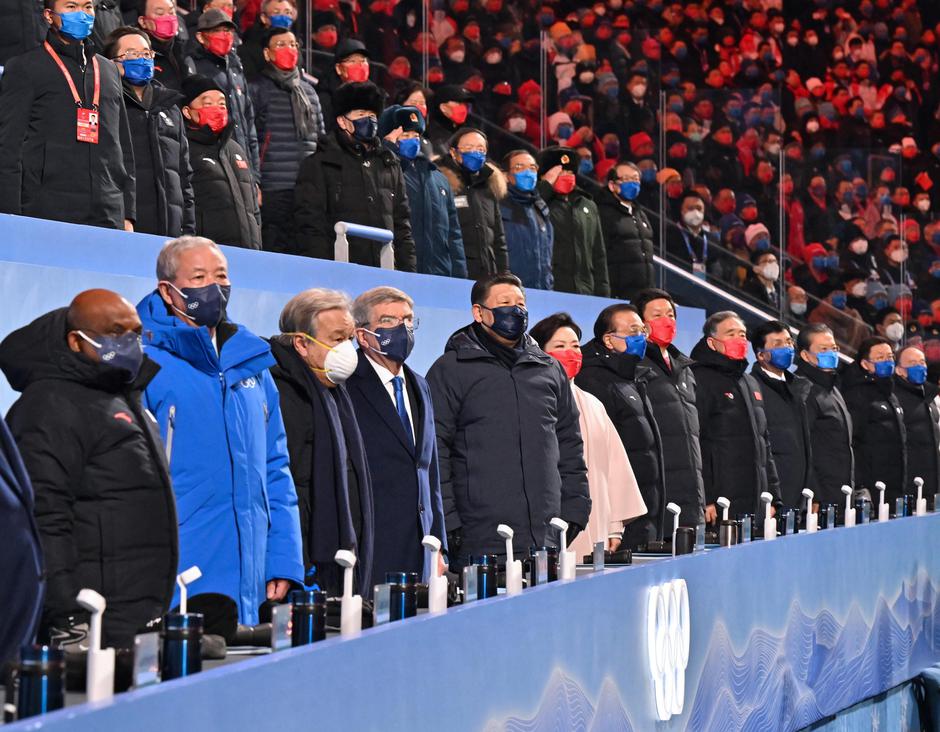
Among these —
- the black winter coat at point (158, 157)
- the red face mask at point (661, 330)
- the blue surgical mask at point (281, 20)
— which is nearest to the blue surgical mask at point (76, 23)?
the black winter coat at point (158, 157)

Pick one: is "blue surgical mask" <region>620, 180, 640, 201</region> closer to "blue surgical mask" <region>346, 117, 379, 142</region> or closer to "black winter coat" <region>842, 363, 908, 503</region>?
"black winter coat" <region>842, 363, 908, 503</region>

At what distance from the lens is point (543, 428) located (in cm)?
511

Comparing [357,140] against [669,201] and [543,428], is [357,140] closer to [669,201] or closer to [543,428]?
[543,428]

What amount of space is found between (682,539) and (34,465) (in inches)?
98.6

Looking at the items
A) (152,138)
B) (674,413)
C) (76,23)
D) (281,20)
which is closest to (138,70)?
(152,138)

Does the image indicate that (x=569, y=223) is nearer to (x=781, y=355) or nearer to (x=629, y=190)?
(x=629, y=190)

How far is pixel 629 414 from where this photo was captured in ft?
20.1

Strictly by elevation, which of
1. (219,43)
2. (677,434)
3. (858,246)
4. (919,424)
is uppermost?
(858,246)

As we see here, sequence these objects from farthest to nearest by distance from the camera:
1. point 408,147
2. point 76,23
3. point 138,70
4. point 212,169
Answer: point 408,147 < point 212,169 < point 138,70 < point 76,23

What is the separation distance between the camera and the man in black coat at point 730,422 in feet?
22.8

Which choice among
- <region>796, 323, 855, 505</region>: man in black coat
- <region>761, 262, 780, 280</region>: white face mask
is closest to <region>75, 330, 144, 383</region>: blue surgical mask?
<region>796, 323, 855, 505</region>: man in black coat

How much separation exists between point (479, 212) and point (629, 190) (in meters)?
1.68

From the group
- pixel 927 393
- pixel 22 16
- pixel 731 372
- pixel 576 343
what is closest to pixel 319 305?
pixel 576 343

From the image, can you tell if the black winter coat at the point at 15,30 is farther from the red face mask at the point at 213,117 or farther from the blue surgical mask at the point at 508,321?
the blue surgical mask at the point at 508,321
